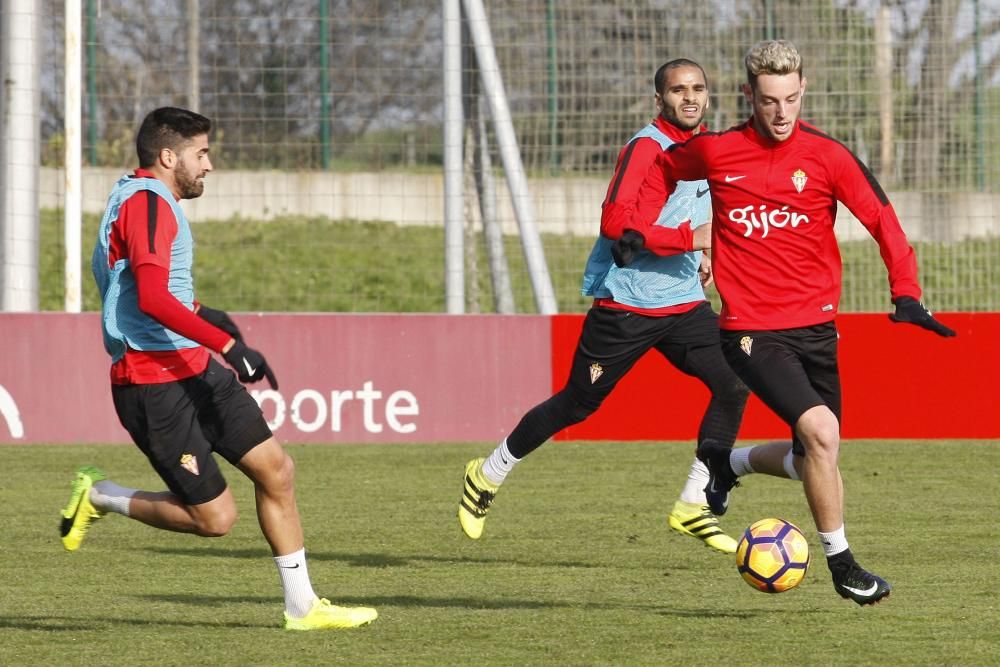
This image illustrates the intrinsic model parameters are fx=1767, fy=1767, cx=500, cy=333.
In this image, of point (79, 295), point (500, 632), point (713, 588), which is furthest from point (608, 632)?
point (79, 295)

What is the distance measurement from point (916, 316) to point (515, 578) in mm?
2272

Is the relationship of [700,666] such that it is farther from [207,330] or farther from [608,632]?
[207,330]

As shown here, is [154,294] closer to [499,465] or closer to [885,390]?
[499,465]

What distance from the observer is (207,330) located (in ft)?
19.7

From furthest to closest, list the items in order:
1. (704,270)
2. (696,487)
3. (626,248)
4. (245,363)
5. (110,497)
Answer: (704,270)
(696,487)
(626,248)
(110,497)
(245,363)

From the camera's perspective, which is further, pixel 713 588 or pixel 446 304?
pixel 446 304

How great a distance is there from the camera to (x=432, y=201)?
1462 cm

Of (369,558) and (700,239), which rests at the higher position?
(700,239)

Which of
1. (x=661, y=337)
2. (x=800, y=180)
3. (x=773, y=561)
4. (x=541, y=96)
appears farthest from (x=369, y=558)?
(x=541, y=96)

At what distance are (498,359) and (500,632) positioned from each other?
7.00m

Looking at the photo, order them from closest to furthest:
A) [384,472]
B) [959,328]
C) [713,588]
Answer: [713,588] < [384,472] < [959,328]

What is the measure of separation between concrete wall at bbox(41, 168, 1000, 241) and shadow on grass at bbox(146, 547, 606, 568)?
6433 mm

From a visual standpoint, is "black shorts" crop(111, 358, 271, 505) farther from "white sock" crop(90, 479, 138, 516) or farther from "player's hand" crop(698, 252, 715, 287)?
"player's hand" crop(698, 252, 715, 287)

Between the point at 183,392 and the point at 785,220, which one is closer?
the point at 183,392
